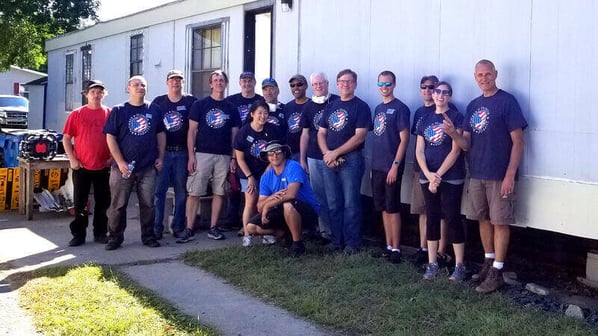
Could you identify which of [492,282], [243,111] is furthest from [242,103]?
[492,282]

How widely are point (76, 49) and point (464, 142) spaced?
11298 millimetres

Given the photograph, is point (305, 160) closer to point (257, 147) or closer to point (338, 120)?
point (257, 147)

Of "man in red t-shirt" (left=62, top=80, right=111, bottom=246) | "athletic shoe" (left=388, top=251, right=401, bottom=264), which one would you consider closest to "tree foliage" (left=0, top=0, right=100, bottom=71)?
"man in red t-shirt" (left=62, top=80, right=111, bottom=246)

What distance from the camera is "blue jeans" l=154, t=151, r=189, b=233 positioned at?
674cm

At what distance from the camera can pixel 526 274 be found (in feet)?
18.8

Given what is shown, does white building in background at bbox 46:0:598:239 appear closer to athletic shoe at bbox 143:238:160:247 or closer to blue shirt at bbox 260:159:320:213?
blue shirt at bbox 260:159:320:213

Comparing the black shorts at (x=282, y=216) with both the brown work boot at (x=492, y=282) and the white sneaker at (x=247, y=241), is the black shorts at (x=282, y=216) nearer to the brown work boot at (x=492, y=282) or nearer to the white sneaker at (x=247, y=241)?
the white sneaker at (x=247, y=241)

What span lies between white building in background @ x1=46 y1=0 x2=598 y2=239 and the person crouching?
3.28ft

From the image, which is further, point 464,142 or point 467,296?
point 464,142

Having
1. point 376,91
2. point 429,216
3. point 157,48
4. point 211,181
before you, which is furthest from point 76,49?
point 429,216

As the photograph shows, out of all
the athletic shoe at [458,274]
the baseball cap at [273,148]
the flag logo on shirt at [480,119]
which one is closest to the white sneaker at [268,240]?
the baseball cap at [273,148]

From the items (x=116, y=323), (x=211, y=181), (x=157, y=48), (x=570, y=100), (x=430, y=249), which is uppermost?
(x=157, y=48)

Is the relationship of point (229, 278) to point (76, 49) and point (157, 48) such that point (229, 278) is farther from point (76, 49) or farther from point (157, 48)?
point (76, 49)

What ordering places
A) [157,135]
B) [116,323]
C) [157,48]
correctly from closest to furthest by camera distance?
[116,323] → [157,135] → [157,48]
